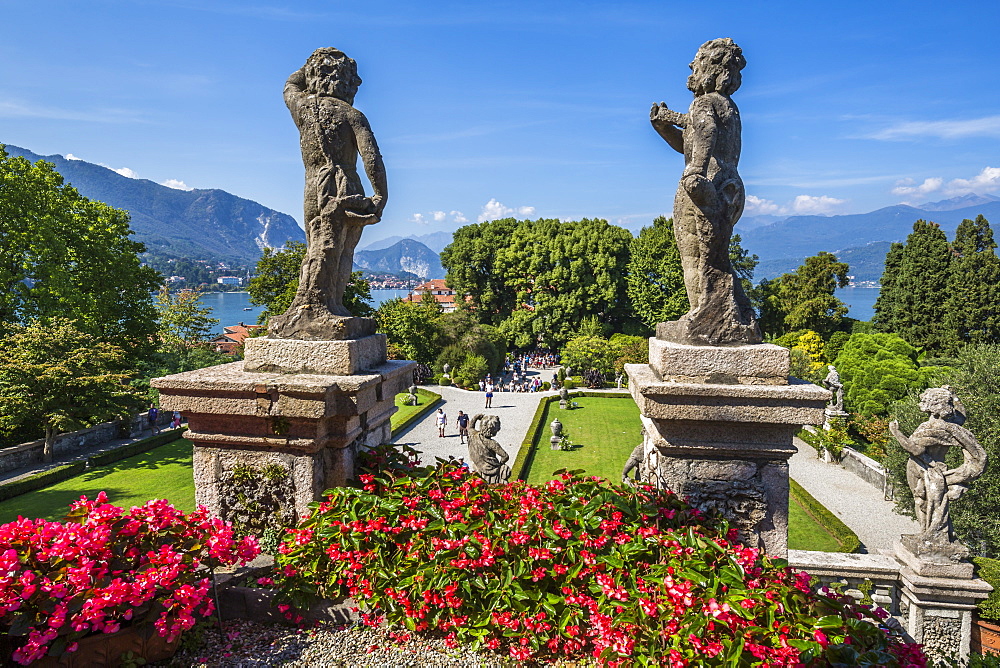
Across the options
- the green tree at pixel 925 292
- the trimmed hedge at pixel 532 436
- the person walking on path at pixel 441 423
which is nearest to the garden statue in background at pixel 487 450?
the trimmed hedge at pixel 532 436

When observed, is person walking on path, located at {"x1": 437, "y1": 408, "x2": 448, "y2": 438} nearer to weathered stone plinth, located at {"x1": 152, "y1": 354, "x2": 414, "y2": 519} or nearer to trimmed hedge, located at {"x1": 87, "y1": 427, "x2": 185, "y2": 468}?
trimmed hedge, located at {"x1": 87, "y1": 427, "x2": 185, "y2": 468}

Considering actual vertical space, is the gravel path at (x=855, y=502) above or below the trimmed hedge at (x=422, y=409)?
below

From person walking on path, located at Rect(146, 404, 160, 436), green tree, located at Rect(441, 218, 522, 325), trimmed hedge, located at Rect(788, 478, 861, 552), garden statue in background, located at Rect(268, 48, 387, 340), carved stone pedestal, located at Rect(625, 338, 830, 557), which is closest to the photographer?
carved stone pedestal, located at Rect(625, 338, 830, 557)

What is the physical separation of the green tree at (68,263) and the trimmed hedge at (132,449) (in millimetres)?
3023

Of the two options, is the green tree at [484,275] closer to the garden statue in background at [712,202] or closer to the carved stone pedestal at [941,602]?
the carved stone pedestal at [941,602]

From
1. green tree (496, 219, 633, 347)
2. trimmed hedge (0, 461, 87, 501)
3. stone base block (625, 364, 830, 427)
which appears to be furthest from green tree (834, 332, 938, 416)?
trimmed hedge (0, 461, 87, 501)

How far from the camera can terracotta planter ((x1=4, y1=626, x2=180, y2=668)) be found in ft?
8.63

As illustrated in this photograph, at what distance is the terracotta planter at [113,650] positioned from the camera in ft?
8.63

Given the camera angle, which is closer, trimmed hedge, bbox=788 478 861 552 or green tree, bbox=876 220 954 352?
trimmed hedge, bbox=788 478 861 552

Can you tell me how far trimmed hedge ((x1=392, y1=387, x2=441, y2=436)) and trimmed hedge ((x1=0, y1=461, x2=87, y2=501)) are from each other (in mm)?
9344

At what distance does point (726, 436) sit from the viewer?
340 cm

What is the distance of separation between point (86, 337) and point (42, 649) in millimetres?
18374

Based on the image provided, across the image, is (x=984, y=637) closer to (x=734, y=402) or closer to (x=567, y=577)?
(x=734, y=402)

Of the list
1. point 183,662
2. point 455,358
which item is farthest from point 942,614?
point 455,358
